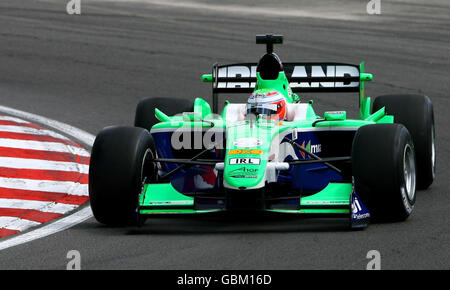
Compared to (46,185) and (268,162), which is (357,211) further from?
(46,185)

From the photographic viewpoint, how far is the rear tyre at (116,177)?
28.9 ft

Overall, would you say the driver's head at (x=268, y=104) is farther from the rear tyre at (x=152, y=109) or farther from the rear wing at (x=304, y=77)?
the rear tyre at (x=152, y=109)

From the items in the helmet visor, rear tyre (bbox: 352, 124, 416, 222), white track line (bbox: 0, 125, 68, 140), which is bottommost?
white track line (bbox: 0, 125, 68, 140)

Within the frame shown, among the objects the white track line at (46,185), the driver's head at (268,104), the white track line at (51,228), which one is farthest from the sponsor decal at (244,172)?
the white track line at (46,185)

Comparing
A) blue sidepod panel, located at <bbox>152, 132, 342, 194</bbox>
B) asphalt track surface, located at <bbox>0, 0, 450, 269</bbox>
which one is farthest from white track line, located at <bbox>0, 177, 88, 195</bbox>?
asphalt track surface, located at <bbox>0, 0, 450, 269</bbox>

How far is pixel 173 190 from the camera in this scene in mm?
8945

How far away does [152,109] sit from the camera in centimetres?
1123

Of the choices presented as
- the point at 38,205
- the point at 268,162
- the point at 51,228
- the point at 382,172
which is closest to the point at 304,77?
the point at 268,162

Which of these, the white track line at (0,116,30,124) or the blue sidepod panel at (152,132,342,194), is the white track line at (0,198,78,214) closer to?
the blue sidepod panel at (152,132,342,194)

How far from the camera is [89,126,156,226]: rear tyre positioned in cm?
881

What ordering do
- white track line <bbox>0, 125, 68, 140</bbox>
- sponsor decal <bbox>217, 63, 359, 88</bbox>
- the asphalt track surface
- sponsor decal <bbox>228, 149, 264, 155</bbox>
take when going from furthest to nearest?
white track line <bbox>0, 125, 68, 140</bbox>
sponsor decal <bbox>217, 63, 359, 88</bbox>
sponsor decal <bbox>228, 149, 264, 155</bbox>
the asphalt track surface
